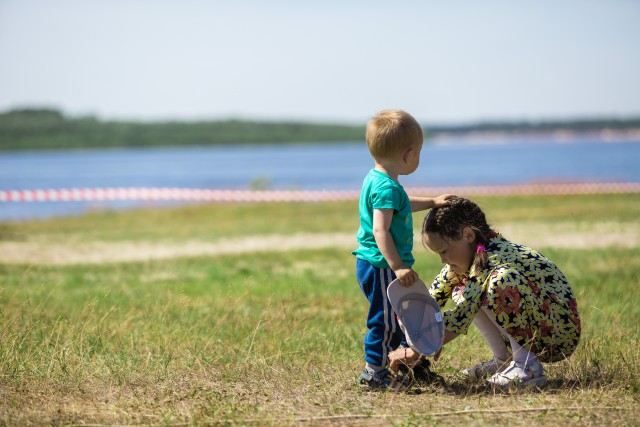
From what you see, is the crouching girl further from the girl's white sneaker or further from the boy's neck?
the boy's neck

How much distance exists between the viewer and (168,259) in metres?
13.2

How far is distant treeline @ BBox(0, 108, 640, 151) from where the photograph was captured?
470 ft

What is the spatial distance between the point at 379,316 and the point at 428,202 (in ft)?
2.59

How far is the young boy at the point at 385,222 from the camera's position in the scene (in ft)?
16.5

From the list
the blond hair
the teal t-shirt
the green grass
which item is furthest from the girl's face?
the green grass

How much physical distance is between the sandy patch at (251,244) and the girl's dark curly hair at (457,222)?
823 centimetres

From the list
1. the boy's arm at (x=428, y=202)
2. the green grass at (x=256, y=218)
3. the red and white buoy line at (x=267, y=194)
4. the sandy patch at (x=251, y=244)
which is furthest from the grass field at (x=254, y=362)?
the red and white buoy line at (x=267, y=194)

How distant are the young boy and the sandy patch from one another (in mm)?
8502

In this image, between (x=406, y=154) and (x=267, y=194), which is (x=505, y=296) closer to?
(x=406, y=154)

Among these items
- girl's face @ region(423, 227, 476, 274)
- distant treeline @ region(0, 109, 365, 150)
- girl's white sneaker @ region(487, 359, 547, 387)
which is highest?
girl's face @ region(423, 227, 476, 274)

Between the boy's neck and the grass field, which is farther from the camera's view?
the boy's neck

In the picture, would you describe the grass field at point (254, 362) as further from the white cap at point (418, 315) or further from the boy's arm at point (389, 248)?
the boy's arm at point (389, 248)

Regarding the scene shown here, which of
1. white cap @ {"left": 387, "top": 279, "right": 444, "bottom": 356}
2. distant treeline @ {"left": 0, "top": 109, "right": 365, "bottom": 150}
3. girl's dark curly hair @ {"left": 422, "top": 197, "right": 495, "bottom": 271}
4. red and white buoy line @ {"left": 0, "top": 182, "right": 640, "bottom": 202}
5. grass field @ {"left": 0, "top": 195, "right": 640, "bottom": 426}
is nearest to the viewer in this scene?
grass field @ {"left": 0, "top": 195, "right": 640, "bottom": 426}

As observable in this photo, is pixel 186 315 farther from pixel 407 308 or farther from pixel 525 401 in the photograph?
pixel 525 401
